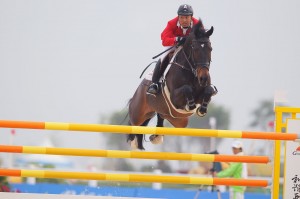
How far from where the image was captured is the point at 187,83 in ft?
31.0

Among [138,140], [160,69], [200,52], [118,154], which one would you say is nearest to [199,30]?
[200,52]

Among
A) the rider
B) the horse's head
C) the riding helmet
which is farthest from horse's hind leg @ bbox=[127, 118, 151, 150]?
the riding helmet

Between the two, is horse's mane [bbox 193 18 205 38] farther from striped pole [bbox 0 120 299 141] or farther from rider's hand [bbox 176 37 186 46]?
striped pole [bbox 0 120 299 141]

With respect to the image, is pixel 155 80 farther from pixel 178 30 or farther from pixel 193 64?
pixel 193 64

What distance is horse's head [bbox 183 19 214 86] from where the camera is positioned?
894 centimetres

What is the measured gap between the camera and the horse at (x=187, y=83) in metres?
9.05

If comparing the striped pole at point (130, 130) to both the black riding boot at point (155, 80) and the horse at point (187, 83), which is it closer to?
the horse at point (187, 83)

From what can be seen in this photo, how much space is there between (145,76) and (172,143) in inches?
1953

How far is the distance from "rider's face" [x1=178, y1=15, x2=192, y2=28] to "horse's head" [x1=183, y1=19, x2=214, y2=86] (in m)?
0.33

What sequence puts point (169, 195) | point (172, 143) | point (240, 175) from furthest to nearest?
1. point (172, 143)
2. point (169, 195)
3. point (240, 175)

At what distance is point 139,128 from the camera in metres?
7.91

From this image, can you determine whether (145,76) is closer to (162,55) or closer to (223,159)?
(162,55)

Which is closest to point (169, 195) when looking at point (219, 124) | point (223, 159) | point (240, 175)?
point (240, 175)

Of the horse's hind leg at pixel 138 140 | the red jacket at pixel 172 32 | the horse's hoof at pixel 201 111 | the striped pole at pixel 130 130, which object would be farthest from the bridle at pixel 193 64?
the horse's hind leg at pixel 138 140
